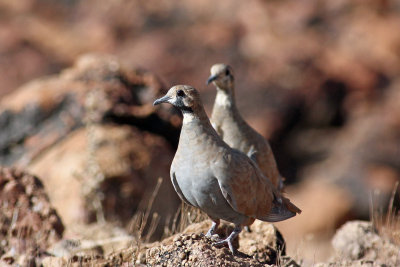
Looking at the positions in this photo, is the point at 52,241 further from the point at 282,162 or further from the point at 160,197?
the point at 282,162

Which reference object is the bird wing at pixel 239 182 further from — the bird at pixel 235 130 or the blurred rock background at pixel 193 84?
the blurred rock background at pixel 193 84

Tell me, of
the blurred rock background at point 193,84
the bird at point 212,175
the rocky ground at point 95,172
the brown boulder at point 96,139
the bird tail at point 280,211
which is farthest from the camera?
the blurred rock background at point 193,84

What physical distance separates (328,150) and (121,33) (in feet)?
28.6

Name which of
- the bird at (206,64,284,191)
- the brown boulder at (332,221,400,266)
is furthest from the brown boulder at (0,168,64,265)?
the brown boulder at (332,221,400,266)

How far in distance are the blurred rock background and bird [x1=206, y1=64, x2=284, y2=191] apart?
276cm

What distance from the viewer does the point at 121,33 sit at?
912 inches

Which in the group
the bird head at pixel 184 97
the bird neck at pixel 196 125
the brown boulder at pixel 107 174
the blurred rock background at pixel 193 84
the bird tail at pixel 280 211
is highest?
the blurred rock background at pixel 193 84

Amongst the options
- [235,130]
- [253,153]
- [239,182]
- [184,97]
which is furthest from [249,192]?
[235,130]

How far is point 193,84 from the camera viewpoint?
1948 cm

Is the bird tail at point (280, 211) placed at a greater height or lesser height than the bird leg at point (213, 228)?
greater

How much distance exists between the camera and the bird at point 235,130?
7078mm

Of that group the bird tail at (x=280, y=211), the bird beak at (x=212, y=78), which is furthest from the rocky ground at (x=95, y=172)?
the bird beak at (x=212, y=78)

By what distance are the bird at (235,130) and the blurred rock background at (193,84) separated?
9.04 ft

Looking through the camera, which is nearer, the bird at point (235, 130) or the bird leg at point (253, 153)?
the bird leg at point (253, 153)
